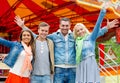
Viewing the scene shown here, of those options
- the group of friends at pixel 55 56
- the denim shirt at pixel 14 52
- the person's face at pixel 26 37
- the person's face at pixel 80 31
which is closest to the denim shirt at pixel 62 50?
the group of friends at pixel 55 56

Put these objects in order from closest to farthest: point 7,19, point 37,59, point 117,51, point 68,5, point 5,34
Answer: point 37,59 < point 117,51 < point 68,5 < point 7,19 < point 5,34

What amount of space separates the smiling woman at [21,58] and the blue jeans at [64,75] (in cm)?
29

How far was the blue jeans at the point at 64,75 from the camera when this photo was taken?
3.72 metres

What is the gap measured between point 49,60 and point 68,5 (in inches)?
196

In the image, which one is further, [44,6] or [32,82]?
[44,6]

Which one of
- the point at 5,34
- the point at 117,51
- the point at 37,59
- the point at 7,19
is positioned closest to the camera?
the point at 37,59

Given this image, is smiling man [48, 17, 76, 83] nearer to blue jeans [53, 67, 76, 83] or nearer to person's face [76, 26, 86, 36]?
blue jeans [53, 67, 76, 83]

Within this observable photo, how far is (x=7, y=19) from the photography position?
10.5 meters

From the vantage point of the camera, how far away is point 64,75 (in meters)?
3.73

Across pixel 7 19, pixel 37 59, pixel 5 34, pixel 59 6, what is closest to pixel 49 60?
pixel 37 59

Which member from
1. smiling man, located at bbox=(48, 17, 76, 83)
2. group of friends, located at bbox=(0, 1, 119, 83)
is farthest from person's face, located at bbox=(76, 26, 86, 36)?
smiling man, located at bbox=(48, 17, 76, 83)

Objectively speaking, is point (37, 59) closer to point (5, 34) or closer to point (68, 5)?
point (68, 5)

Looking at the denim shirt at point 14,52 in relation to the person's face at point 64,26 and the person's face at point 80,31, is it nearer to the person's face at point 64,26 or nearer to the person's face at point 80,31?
the person's face at point 64,26

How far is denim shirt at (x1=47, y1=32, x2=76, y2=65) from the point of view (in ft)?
12.3
